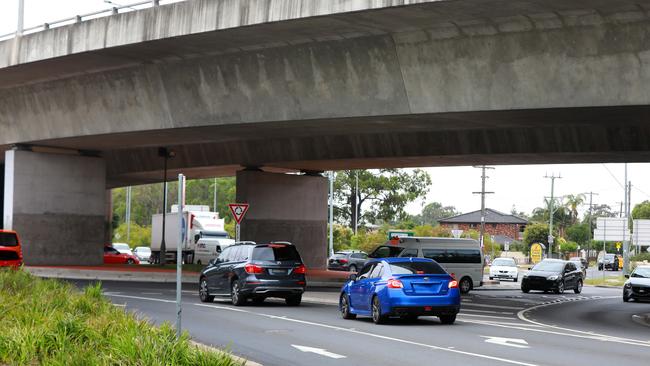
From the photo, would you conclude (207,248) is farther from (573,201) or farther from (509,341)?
(573,201)

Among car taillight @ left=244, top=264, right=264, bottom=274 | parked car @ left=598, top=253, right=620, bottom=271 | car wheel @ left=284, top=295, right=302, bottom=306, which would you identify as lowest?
parked car @ left=598, top=253, right=620, bottom=271

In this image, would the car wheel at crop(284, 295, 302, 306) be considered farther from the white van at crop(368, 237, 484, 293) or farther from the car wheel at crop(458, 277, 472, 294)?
the car wheel at crop(458, 277, 472, 294)

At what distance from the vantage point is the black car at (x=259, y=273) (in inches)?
1024

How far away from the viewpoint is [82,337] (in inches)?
494

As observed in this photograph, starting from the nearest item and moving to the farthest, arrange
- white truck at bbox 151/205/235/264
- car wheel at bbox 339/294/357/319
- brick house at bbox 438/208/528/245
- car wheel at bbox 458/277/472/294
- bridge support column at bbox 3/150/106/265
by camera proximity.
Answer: car wheel at bbox 339/294/357/319 → car wheel at bbox 458/277/472/294 → bridge support column at bbox 3/150/106/265 → white truck at bbox 151/205/235/264 → brick house at bbox 438/208/528/245

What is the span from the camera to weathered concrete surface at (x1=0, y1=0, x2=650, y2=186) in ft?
71.3

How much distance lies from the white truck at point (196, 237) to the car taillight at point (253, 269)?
30066 mm

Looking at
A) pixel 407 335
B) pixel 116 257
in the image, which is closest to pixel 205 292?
pixel 407 335

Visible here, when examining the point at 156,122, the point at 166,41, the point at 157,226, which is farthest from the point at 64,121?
the point at 157,226

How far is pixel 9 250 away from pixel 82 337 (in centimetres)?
2147

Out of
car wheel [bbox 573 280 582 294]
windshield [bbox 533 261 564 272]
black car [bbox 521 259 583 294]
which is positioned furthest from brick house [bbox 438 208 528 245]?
windshield [bbox 533 261 564 272]

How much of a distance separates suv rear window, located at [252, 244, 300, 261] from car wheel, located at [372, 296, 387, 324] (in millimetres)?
5496

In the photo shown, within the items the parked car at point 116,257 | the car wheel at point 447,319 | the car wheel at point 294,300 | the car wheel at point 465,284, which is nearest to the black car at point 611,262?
the parked car at point 116,257

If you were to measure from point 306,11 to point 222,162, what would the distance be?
25079 millimetres
